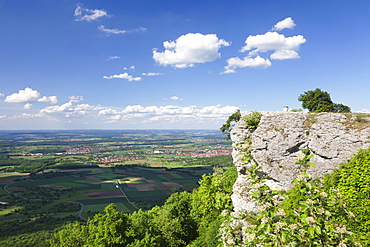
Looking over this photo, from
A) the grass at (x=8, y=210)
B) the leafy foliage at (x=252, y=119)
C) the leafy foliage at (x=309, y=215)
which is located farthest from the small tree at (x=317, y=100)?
the grass at (x=8, y=210)

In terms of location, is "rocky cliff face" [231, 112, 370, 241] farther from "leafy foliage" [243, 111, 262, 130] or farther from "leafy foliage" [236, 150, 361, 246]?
"leafy foliage" [236, 150, 361, 246]

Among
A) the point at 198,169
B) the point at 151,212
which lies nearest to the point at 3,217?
the point at 151,212

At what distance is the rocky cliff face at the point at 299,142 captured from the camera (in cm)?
1573

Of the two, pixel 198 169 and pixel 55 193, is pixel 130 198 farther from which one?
pixel 198 169

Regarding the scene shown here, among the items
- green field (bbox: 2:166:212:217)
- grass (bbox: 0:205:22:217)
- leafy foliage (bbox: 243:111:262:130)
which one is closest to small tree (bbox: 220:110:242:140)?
leafy foliage (bbox: 243:111:262:130)

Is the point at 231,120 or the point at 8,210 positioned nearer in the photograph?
the point at 231,120

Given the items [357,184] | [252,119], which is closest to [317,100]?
[252,119]

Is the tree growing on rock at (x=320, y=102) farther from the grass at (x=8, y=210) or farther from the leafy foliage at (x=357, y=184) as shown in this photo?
the grass at (x=8, y=210)

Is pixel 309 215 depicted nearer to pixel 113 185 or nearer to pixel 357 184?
pixel 357 184

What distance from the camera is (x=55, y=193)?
312 feet

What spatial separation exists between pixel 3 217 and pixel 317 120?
9576 centimetres

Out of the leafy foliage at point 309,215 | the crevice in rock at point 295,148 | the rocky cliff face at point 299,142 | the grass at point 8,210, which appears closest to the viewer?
the leafy foliage at point 309,215

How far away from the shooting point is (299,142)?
1711 centimetres

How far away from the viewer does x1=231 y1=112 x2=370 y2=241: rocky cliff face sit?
1573 cm
